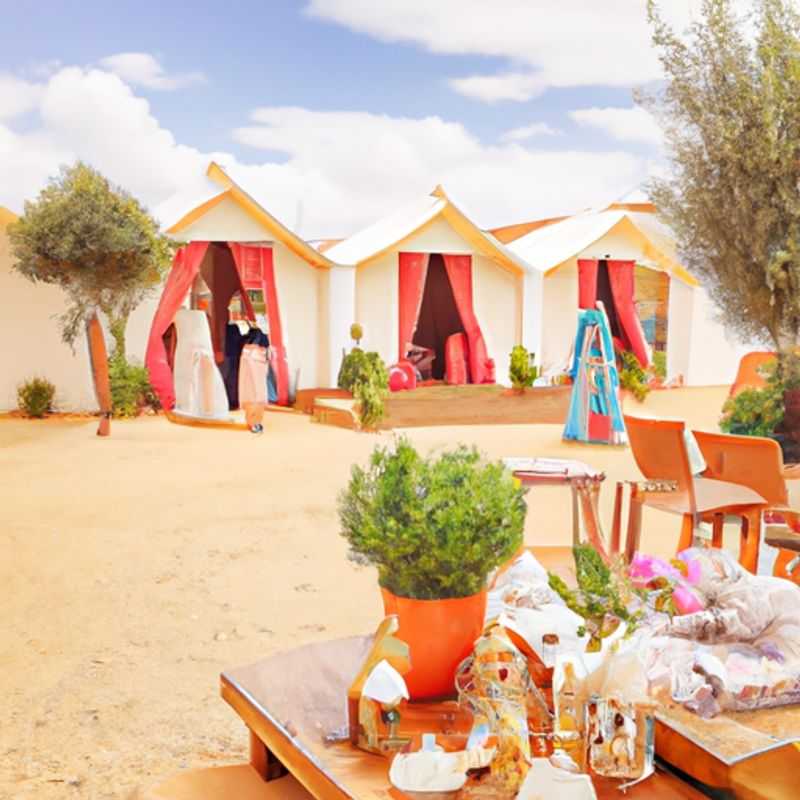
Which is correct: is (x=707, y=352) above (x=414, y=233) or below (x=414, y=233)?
below

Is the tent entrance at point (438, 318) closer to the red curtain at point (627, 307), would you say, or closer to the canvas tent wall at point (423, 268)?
the canvas tent wall at point (423, 268)

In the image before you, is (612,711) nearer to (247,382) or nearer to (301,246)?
(247,382)

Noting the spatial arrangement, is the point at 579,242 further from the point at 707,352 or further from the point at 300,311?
the point at 300,311

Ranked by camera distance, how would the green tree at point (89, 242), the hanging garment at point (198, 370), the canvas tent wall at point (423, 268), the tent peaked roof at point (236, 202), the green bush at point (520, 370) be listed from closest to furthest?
the green tree at point (89, 242) < the hanging garment at point (198, 370) < the tent peaked roof at point (236, 202) < the green bush at point (520, 370) < the canvas tent wall at point (423, 268)

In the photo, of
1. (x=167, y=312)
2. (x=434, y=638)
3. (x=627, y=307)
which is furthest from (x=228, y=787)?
(x=627, y=307)

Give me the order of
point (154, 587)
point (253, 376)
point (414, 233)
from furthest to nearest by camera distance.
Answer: point (414, 233), point (253, 376), point (154, 587)

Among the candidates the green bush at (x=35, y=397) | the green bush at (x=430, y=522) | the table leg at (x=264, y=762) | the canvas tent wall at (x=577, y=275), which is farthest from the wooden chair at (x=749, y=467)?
the canvas tent wall at (x=577, y=275)

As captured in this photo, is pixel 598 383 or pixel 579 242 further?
pixel 579 242

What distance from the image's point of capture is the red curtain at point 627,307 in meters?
15.1

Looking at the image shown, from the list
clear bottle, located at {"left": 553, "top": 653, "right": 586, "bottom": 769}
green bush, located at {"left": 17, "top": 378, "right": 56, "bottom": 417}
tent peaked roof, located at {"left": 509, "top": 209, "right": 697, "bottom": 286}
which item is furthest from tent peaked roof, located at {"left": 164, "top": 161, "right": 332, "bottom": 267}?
clear bottle, located at {"left": 553, "top": 653, "right": 586, "bottom": 769}

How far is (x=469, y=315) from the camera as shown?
46.1 ft

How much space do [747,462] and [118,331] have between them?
8.83m

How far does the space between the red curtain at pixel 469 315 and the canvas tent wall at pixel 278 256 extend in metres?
2.02

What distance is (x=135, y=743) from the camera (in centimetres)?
336
